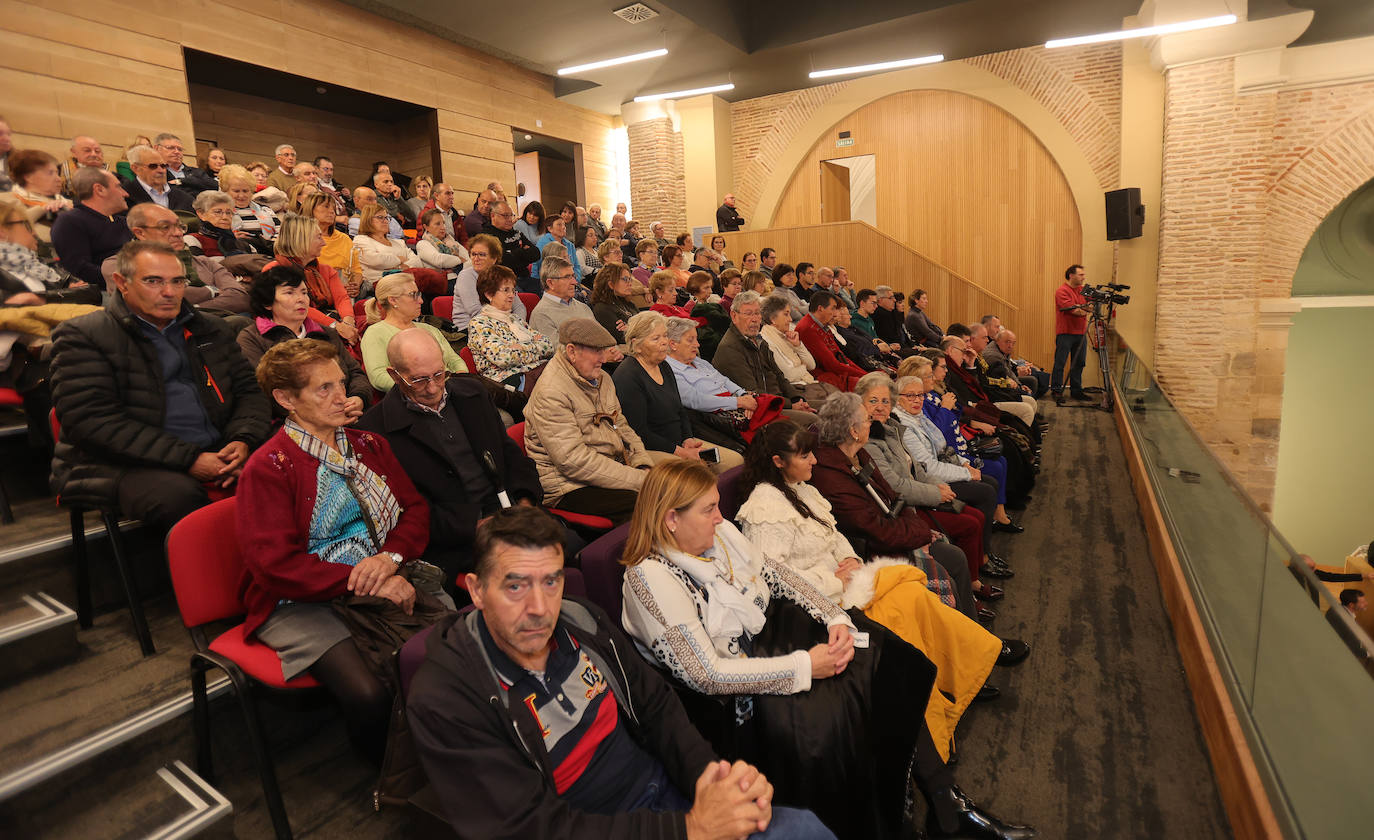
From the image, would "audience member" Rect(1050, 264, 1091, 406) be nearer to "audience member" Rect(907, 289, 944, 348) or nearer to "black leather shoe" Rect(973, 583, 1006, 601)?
"audience member" Rect(907, 289, 944, 348)

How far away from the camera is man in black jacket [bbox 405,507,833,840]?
1197 mm

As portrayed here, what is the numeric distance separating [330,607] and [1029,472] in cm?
407

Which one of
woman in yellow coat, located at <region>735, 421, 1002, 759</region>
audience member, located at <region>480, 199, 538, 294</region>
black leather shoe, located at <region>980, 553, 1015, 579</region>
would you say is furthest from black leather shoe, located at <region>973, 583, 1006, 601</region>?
audience member, located at <region>480, 199, 538, 294</region>

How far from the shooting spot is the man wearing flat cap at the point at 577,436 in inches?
101

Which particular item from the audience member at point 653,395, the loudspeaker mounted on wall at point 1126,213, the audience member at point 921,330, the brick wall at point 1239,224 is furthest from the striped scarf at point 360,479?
the brick wall at point 1239,224

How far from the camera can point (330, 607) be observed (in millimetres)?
1797

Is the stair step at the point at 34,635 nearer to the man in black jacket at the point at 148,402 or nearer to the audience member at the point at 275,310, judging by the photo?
the man in black jacket at the point at 148,402

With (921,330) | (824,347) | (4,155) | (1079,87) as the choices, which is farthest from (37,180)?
(1079,87)

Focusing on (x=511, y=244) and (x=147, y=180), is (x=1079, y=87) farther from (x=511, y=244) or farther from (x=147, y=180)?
(x=147, y=180)

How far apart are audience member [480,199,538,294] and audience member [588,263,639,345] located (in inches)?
62.5

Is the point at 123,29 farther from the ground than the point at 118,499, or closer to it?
farther from the ground

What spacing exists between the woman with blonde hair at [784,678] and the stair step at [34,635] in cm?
146

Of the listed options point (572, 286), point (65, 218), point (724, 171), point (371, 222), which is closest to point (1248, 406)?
point (724, 171)

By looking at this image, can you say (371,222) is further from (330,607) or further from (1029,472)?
(1029,472)
